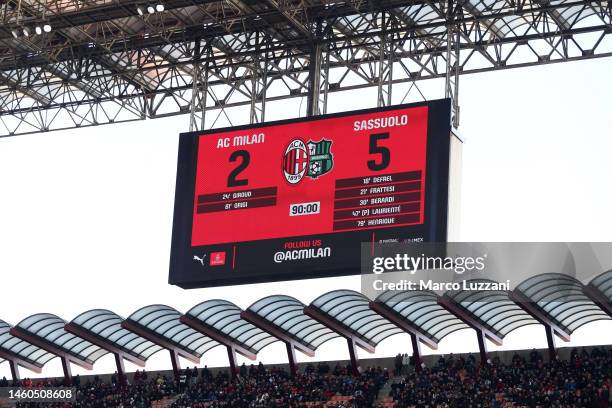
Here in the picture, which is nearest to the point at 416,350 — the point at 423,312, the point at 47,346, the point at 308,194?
the point at 423,312

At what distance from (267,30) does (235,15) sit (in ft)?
3.19

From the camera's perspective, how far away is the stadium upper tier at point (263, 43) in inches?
1253

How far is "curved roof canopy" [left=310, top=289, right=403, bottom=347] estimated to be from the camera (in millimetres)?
36125

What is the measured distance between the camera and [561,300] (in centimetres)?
3403

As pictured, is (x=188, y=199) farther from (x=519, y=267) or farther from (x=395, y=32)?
(x=519, y=267)

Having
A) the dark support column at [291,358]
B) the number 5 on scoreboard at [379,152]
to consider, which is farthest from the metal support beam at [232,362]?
the number 5 on scoreboard at [379,152]

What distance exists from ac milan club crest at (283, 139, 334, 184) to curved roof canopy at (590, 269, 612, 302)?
276 inches

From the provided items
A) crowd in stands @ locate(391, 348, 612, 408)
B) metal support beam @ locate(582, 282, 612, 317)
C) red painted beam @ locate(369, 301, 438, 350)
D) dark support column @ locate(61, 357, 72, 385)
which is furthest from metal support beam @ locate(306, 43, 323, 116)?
dark support column @ locate(61, 357, 72, 385)

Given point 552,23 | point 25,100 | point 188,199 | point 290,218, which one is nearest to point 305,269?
point 290,218

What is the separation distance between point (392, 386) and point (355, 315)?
110 inches

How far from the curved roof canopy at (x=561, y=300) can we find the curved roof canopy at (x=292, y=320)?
254 inches

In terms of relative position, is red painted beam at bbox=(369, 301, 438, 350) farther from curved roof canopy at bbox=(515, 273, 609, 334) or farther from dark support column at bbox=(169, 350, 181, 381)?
dark support column at bbox=(169, 350, 181, 381)

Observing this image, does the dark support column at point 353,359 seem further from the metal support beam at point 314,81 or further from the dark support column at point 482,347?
the metal support beam at point 314,81

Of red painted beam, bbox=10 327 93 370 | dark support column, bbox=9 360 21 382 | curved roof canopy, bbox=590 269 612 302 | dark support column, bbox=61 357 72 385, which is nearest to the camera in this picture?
curved roof canopy, bbox=590 269 612 302
